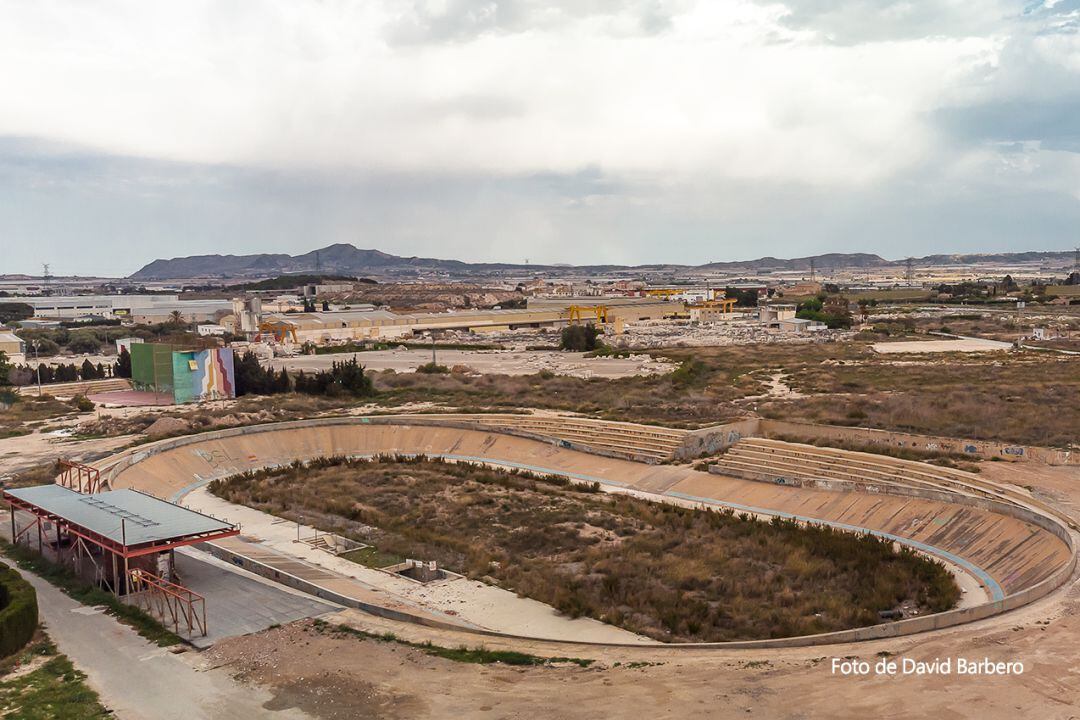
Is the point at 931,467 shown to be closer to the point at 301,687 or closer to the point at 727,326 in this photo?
the point at 301,687

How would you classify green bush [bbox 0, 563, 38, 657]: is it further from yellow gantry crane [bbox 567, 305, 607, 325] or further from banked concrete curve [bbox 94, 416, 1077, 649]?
yellow gantry crane [bbox 567, 305, 607, 325]

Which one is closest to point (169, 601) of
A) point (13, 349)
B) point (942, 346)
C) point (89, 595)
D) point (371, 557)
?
point (89, 595)

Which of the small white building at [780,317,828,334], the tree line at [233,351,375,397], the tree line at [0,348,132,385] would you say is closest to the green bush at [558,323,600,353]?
the small white building at [780,317,828,334]

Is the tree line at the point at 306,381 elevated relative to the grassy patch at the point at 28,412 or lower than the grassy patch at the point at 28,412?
elevated

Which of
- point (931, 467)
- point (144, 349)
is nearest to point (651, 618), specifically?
point (931, 467)

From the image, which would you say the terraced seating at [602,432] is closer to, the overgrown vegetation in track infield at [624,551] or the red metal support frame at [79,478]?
the overgrown vegetation in track infield at [624,551]

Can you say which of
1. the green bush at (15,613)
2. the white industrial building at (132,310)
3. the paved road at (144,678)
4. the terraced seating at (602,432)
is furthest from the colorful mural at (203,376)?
the white industrial building at (132,310)

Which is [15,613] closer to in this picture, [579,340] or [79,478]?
[79,478]
